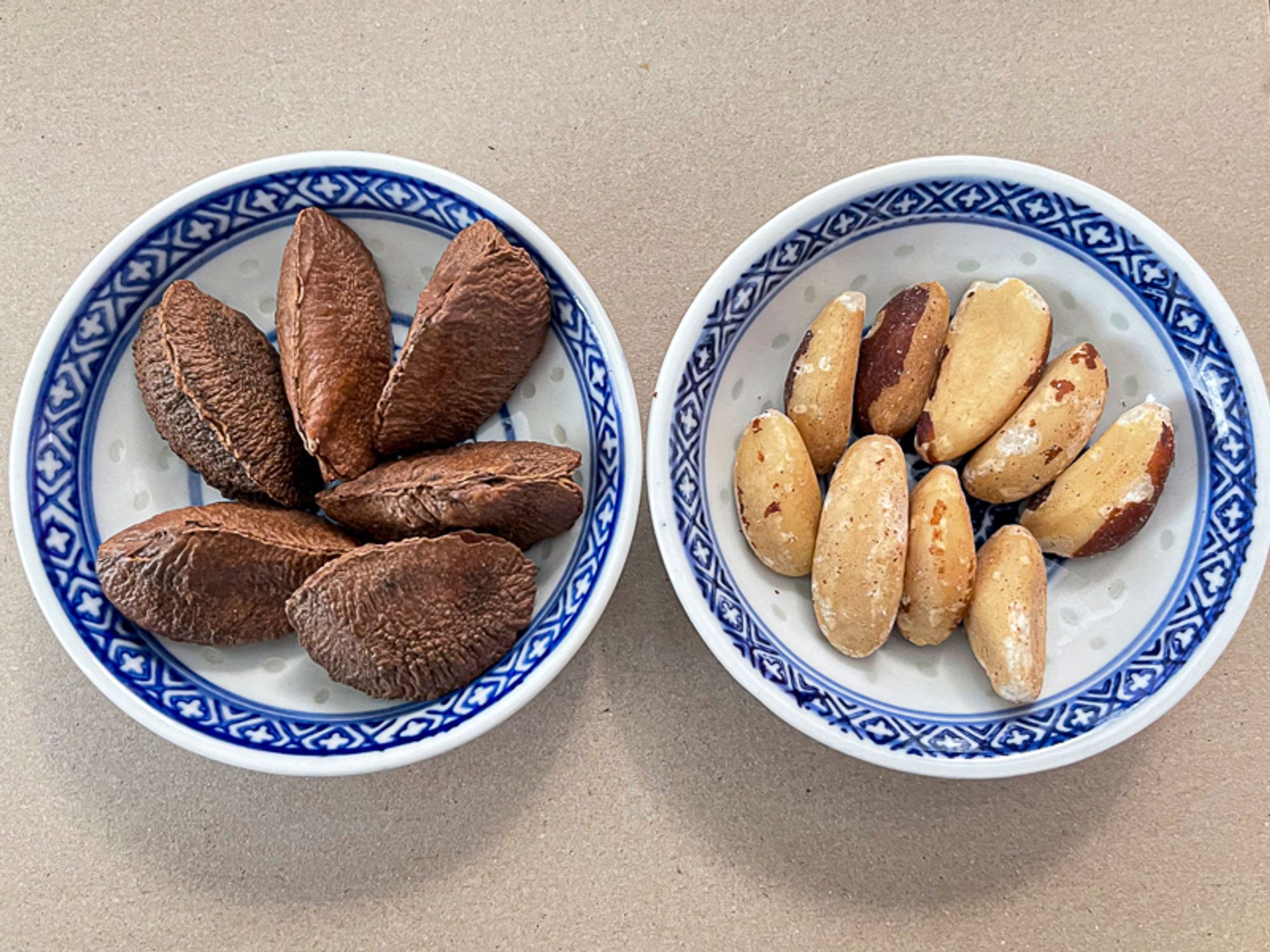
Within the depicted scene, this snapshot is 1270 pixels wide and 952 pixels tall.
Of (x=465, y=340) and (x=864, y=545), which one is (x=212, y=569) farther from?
(x=864, y=545)

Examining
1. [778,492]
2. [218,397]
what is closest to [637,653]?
[778,492]

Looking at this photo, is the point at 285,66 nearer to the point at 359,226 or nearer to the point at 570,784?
the point at 359,226

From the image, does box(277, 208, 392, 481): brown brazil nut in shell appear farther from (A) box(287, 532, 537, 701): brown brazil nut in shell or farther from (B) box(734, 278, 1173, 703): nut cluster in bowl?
(B) box(734, 278, 1173, 703): nut cluster in bowl

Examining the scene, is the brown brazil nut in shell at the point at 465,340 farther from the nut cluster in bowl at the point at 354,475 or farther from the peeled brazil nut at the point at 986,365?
the peeled brazil nut at the point at 986,365

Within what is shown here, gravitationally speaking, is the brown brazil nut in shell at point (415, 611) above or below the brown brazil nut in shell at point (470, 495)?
below

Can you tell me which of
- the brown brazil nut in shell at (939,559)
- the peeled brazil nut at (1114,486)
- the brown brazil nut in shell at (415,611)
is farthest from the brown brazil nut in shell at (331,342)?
the peeled brazil nut at (1114,486)

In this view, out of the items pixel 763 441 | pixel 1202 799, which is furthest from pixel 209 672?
pixel 1202 799

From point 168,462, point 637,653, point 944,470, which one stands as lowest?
point 637,653
